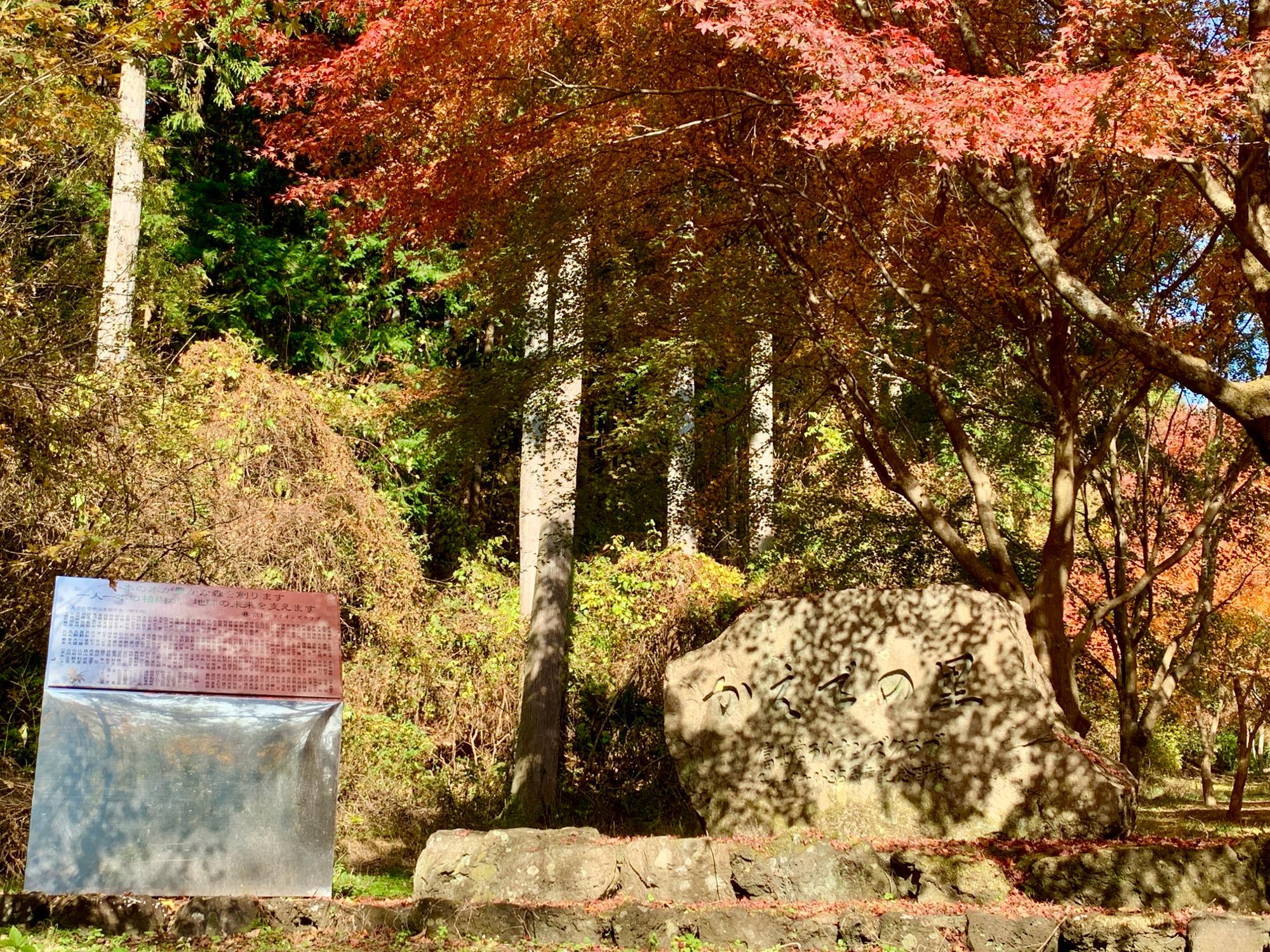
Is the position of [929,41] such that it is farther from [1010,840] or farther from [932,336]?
[1010,840]

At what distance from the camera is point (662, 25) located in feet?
26.0

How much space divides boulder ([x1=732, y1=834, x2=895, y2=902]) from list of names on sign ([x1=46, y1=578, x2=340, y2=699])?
8.34 feet

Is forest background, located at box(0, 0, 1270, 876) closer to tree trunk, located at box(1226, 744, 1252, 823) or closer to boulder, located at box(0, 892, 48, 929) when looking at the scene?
tree trunk, located at box(1226, 744, 1252, 823)

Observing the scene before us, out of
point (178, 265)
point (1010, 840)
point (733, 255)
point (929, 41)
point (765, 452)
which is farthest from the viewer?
point (178, 265)

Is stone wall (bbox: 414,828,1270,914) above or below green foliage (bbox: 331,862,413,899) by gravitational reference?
above

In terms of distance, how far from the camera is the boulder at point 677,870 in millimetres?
6789

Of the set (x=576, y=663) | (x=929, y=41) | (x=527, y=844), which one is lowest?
(x=527, y=844)

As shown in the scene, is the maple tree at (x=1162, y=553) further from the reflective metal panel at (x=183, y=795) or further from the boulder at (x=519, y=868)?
the reflective metal panel at (x=183, y=795)

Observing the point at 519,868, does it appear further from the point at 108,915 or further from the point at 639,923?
the point at 108,915

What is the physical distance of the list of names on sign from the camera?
6.01 metres

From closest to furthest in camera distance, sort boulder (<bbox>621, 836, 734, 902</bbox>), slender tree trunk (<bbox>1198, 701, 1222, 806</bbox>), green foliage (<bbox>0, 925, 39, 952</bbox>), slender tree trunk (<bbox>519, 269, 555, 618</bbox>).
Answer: green foliage (<bbox>0, 925, 39, 952</bbox>) → boulder (<bbox>621, 836, 734, 902</bbox>) → slender tree trunk (<bbox>519, 269, 555, 618</bbox>) → slender tree trunk (<bbox>1198, 701, 1222, 806</bbox>)

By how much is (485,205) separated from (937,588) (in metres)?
4.48

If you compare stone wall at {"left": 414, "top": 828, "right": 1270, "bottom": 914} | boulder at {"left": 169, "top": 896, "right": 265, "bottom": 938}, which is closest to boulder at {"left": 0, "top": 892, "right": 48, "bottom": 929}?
boulder at {"left": 169, "top": 896, "right": 265, "bottom": 938}

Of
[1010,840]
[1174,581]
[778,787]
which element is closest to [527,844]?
[778,787]
